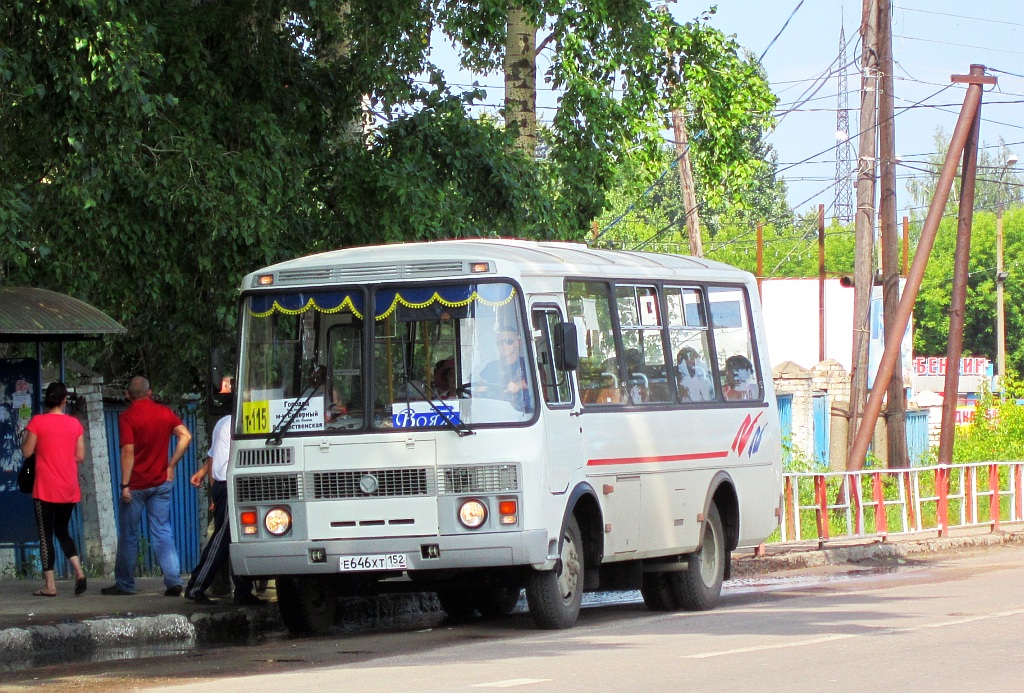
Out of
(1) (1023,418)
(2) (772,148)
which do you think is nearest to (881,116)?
(1) (1023,418)

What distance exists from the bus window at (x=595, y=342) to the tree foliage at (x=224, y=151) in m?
3.30

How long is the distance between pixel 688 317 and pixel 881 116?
11.4 m

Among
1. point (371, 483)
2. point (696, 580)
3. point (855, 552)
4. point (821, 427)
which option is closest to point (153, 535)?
point (371, 483)

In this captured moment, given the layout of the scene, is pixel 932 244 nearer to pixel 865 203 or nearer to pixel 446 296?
pixel 865 203

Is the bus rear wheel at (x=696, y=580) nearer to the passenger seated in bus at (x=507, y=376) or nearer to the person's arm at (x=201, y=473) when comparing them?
the passenger seated in bus at (x=507, y=376)

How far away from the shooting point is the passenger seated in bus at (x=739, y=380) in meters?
14.5

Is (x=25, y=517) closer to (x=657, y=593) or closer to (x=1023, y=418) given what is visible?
(x=657, y=593)

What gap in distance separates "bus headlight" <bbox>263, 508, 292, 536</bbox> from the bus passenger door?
6.25ft

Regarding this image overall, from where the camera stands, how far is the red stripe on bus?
12.4 metres

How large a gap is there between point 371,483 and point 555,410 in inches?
56.9

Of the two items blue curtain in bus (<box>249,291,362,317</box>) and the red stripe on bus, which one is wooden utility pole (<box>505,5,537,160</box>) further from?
blue curtain in bus (<box>249,291,362,317</box>)

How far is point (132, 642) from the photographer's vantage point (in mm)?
11445

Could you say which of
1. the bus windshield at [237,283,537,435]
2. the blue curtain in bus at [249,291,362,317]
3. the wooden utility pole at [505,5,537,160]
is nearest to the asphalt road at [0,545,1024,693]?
the bus windshield at [237,283,537,435]

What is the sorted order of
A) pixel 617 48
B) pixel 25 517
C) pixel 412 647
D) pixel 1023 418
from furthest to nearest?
pixel 1023 418
pixel 617 48
pixel 25 517
pixel 412 647
